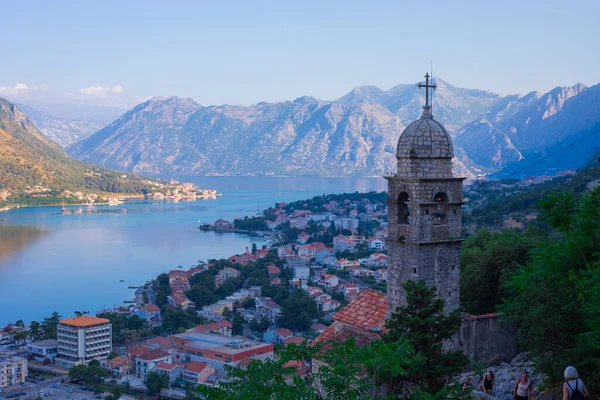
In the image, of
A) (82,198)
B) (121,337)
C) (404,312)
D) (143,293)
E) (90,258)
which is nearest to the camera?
(404,312)

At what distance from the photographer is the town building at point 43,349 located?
2617 cm

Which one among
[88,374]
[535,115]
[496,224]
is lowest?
[88,374]

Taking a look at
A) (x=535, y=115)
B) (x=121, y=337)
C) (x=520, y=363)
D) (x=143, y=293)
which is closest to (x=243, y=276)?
(x=143, y=293)

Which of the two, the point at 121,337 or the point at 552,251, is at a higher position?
the point at 552,251

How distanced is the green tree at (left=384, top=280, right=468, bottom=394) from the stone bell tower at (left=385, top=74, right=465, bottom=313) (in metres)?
0.91

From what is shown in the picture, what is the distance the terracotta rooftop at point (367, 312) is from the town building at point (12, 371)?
1688 centimetres

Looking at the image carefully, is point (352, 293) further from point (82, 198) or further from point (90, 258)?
point (82, 198)

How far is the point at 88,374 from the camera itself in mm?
22641

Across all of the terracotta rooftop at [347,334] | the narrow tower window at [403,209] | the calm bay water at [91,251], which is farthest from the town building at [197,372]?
the narrow tower window at [403,209]

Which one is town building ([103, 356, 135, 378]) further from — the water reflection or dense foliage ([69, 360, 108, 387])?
the water reflection

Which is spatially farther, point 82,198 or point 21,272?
point 82,198

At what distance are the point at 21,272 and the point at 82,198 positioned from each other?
181 ft

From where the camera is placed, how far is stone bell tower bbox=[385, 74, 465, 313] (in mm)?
7660

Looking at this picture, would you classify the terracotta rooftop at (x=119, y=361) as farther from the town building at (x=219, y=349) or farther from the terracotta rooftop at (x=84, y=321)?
the terracotta rooftop at (x=84, y=321)
